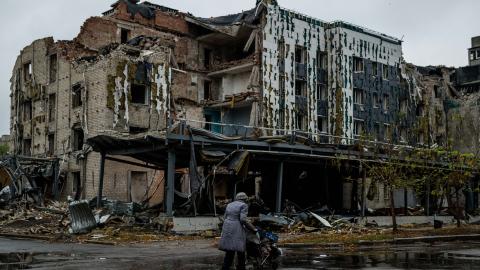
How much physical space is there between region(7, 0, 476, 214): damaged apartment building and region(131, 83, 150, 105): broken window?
2.9 inches

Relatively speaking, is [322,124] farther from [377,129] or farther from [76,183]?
[76,183]

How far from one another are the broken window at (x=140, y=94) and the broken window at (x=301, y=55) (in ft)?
45.6

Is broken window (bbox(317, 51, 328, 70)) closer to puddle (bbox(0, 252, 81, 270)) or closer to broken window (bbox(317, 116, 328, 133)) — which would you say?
broken window (bbox(317, 116, 328, 133))

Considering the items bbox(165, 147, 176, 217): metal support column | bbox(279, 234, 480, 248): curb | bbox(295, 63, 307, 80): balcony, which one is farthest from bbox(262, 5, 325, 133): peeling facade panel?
bbox(279, 234, 480, 248): curb

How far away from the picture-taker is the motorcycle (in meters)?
12.3

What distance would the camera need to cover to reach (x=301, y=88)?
47.1 metres

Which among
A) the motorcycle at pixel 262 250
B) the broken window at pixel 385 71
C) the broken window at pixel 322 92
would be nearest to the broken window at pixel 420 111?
the broken window at pixel 385 71

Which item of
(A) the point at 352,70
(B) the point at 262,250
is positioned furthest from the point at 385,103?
(B) the point at 262,250

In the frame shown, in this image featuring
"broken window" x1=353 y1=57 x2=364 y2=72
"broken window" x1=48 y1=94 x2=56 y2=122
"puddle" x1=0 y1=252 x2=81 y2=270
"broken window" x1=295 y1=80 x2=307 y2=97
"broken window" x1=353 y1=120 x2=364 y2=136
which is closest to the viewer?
"puddle" x1=0 y1=252 x2=81 y2=270

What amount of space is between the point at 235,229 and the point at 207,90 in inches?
1447

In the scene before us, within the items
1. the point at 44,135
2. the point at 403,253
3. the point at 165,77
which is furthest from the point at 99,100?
the point at 403,253

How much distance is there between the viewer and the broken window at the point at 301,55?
46969 mm

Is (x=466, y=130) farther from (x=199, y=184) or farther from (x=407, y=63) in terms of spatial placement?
(x=199, y=184)

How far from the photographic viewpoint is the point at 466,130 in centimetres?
5909
